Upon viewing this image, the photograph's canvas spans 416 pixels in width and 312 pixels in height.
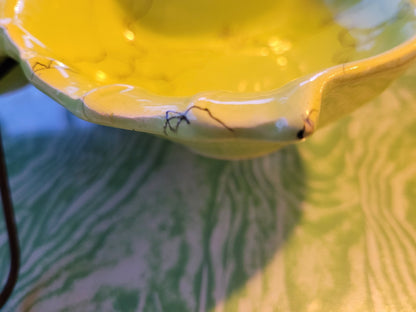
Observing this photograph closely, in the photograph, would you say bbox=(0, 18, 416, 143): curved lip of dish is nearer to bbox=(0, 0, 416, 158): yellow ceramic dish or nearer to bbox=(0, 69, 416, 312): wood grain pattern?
bbox=(0, 0, 416, 158): yellow ceramic dish

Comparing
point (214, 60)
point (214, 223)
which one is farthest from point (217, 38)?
point (214, 223)

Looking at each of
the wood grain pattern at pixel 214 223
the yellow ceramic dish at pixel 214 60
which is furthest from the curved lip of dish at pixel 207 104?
the wood grain pattern at pixel 214 223

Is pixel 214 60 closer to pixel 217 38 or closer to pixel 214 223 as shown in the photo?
pixel 217 38

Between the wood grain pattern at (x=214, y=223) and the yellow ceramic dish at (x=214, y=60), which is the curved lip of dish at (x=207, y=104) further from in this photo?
the wood grain pattern at (x=214, y=223)

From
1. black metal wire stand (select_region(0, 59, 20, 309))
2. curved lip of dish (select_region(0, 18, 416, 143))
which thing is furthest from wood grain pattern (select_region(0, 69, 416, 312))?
curved lip of dish (select_region(0, 18, 416, 143))

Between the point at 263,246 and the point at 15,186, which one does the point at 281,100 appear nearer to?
the point at 263,246

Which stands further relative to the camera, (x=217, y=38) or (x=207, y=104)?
(x=217, y=38)
